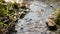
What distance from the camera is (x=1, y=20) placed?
701cm

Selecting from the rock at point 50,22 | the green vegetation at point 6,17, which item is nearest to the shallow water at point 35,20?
the rock at point 50,22

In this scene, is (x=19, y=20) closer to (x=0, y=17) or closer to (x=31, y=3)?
(x=0, y=17)

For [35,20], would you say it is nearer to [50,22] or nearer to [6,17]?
[50,22]

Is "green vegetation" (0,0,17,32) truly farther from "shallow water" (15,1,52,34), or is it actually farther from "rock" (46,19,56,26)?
"rock" (46,19,56,26)

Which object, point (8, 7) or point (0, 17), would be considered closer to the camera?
point (0, 17)

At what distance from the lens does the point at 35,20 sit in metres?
8.15

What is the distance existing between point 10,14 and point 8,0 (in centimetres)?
135

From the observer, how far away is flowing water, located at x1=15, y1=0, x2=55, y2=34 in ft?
24.0

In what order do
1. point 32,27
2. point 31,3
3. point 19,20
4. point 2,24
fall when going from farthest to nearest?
point 31,3
point 19,20
point 32,27
point 2,24

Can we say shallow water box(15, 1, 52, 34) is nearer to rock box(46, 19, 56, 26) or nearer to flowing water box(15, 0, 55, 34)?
flowing water box(15, 0, 55, 34)

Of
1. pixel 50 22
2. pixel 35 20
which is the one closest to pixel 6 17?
pixel 35 20

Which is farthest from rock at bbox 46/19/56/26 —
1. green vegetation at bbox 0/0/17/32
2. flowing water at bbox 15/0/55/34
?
green vegetation at bbox 0/0/17/32

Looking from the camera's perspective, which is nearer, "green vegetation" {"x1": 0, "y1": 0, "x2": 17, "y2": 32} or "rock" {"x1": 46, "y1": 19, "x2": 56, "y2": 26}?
"green vegetation" {"x1": 0, "y1": 0, "x2": 17, "y2": 32}

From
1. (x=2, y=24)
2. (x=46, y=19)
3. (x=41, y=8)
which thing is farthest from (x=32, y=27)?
(x=41, y=8)
